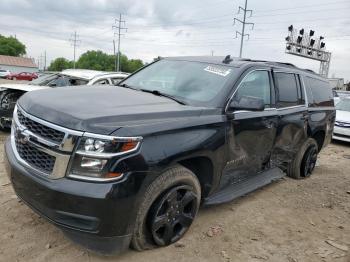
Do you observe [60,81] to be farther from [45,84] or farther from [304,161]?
[304,161]

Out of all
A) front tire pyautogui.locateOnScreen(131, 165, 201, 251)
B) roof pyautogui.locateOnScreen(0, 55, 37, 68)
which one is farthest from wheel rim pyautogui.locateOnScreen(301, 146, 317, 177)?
roof pyautogui.locateOnScreen(0, 55, 37, 68)

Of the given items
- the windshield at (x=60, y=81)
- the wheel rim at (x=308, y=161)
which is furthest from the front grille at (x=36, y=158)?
the windshield at (x=60, y=81)

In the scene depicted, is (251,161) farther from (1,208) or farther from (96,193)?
(1,208)

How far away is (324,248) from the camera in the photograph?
407 centimetres

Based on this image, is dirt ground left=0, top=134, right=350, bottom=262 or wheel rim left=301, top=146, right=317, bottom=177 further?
wheel rim left=301, top=146, right=317, bottom=177

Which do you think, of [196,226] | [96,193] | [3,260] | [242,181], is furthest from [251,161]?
[3,260]

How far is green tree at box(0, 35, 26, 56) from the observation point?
109062 mm

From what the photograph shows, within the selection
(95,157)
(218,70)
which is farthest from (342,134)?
(95,157)

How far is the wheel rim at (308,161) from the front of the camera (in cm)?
647

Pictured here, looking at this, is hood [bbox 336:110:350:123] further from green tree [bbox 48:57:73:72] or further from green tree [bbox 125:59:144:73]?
green tree [bbox 48:57:73:72]

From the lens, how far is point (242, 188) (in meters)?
4.62

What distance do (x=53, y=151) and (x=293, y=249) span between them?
8.46 ft

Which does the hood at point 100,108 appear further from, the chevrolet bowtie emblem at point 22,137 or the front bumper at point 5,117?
the front bumper at point 5,117

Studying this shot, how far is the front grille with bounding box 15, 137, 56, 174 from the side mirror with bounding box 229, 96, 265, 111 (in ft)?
6.27
